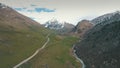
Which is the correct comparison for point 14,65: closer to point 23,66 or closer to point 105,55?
point 23,66

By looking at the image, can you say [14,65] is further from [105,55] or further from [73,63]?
[105,55]

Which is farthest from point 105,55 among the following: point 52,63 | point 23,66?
point 23,66

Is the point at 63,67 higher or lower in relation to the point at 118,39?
lower

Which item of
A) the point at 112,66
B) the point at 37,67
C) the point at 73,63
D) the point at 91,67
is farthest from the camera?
the point at 73,63

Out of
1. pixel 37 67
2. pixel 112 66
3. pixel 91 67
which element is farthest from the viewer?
pixel 37 67

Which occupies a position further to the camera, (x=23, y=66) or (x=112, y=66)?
(x=23, y=66)

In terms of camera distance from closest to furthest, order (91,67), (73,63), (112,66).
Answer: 1. (112,66)
2. (91,67)
3. (73,63)

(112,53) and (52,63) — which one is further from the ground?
(112,53)

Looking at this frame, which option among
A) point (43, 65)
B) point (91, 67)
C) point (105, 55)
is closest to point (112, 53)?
point (105, 55)

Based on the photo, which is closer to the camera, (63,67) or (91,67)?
(91,67)
